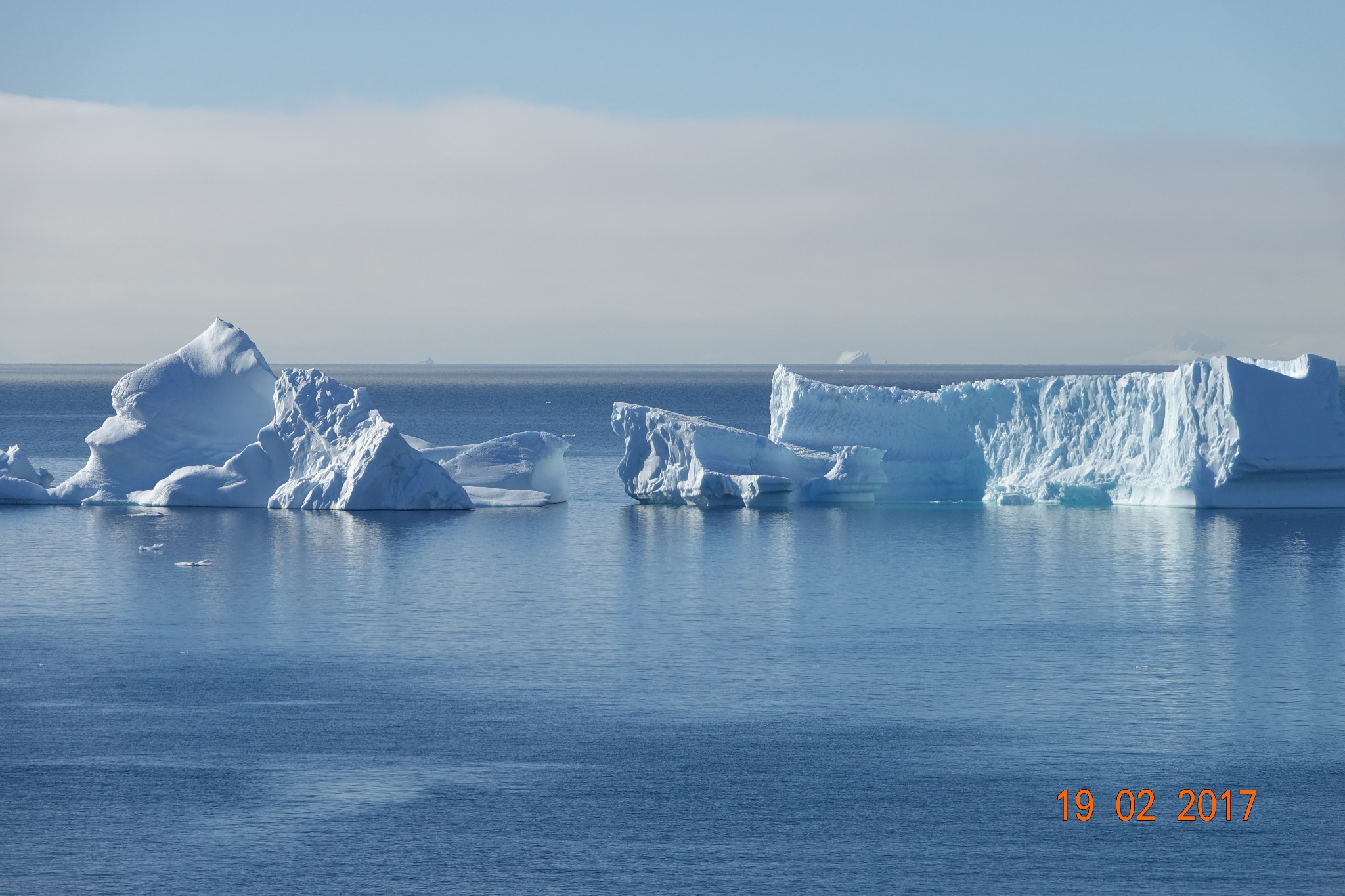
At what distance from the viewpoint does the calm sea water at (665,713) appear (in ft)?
45.2

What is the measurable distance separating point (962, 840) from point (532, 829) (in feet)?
13.0

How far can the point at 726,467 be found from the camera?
1618 inches

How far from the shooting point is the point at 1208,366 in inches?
1492

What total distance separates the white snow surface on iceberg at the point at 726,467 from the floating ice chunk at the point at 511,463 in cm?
246

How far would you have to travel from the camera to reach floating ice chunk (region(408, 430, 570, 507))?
4381cm

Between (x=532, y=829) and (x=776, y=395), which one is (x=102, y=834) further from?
(x=776, y=395)

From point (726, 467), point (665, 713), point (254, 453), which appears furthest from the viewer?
point (726, 467)

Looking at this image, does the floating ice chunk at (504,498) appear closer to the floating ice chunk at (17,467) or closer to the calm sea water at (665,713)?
the calm sea water at (665,713)

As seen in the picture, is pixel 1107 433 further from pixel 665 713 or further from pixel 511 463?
pixel 665 713

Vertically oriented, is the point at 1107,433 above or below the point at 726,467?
above

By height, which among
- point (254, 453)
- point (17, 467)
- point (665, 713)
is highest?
point (254, 453)
